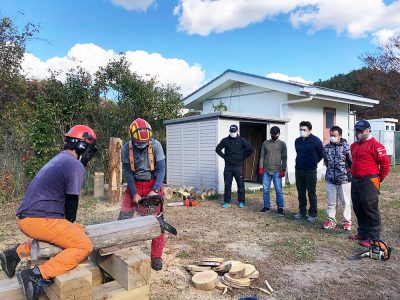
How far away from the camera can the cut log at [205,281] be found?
384 centimetres

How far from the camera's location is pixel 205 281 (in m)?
3.85

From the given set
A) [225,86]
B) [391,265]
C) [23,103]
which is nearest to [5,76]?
[23,103]

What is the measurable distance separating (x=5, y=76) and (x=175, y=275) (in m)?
8.07

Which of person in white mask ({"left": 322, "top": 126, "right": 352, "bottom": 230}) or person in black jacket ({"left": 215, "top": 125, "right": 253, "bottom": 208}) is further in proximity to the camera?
person in black jacket ({"left": 215, "top": 125, "right": 253, "bottom": 208})

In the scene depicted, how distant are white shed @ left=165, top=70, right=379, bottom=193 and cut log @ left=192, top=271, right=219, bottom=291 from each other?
5.88 metres

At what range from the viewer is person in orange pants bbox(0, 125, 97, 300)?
2.82 meters

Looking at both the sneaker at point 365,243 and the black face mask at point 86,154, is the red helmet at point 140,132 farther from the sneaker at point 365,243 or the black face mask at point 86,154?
the sneaker at point 365,243

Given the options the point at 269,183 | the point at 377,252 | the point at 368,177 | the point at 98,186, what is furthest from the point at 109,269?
the point at 98,186

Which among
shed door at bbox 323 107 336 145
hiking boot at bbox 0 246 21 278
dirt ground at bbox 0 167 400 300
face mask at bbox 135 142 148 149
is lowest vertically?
dirt ground at bbox 0 167 400 300

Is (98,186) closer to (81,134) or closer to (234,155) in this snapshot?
(234,155)

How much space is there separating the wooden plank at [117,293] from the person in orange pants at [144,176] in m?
1.11

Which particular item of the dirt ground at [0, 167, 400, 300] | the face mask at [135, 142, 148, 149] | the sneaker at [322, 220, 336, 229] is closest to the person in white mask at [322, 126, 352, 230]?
the sneaker at [322, 220, 336, 229]

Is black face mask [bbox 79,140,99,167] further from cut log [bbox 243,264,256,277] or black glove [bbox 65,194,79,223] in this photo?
cut log [bbox 243,264,256,277]

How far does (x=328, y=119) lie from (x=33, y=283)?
12.8m
